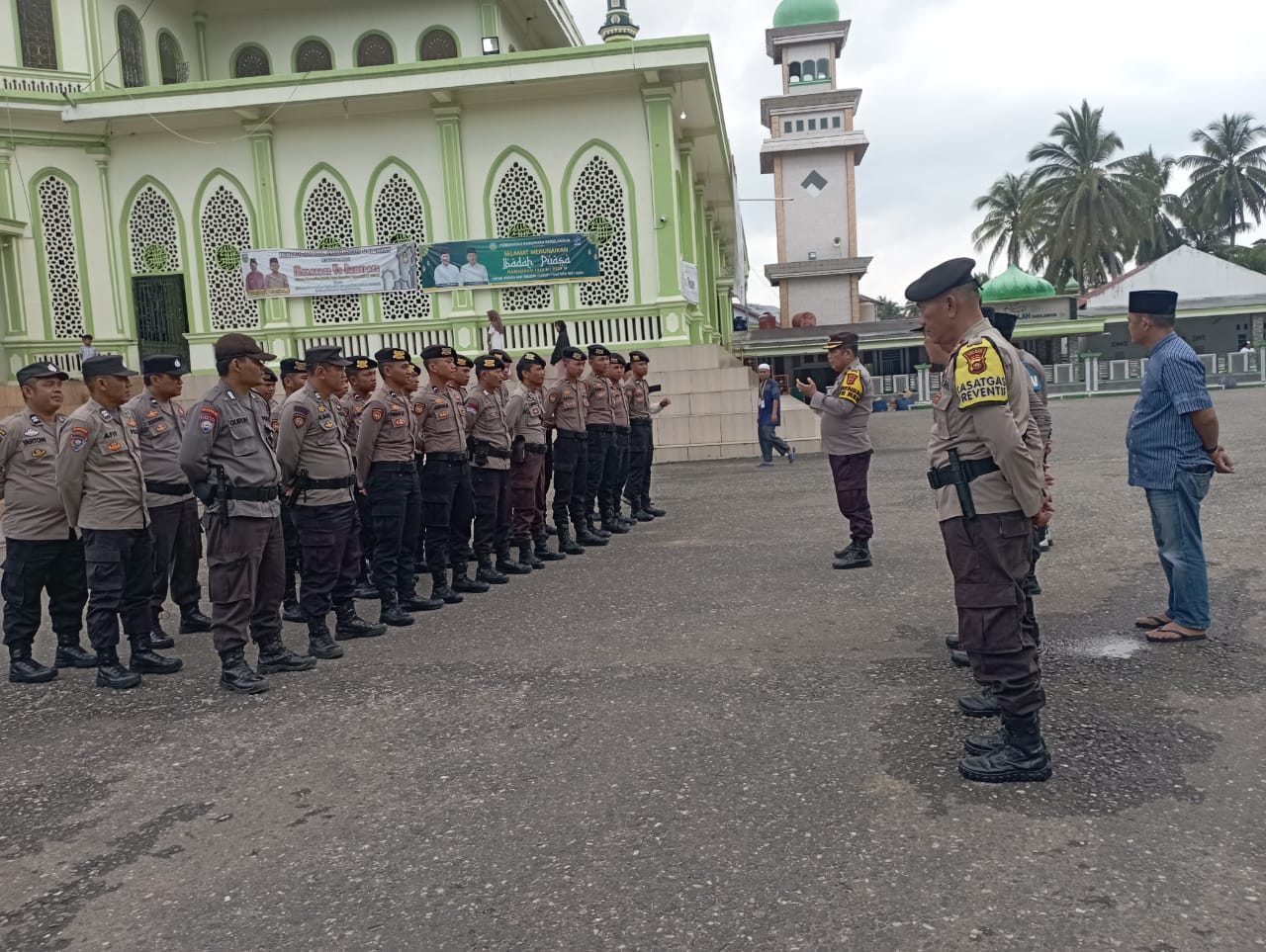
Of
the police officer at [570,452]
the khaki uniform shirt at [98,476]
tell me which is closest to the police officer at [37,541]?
the khaki uniform shirt at [98,476]

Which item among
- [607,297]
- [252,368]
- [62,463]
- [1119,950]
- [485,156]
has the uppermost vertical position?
[485,156]

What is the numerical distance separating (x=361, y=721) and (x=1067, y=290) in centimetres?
4332

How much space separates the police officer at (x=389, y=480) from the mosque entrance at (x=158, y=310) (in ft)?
45.6

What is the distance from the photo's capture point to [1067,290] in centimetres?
4178

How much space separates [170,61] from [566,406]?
667 inches

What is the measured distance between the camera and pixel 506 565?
319 inches

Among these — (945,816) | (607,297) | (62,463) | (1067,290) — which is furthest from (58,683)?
(1067,290)

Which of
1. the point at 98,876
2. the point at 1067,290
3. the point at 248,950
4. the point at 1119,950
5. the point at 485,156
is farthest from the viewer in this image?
the point at 1067,290

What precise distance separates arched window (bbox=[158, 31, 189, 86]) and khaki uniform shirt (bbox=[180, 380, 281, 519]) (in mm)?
18878

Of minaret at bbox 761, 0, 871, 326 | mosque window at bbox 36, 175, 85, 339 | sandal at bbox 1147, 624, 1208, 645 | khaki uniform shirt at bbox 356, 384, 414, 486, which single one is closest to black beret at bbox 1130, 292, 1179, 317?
sandal at bbox 1147, 624, 1208, 645

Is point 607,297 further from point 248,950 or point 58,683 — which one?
point 248,950

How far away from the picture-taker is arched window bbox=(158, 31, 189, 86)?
67.2 feet

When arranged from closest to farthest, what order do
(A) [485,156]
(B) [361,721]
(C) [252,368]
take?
1. (B) [361,721]
2. (C) [252,368]
3. (A) [485,156]

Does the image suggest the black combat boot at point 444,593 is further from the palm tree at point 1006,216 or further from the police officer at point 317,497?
the palm tree at point 1006,216
